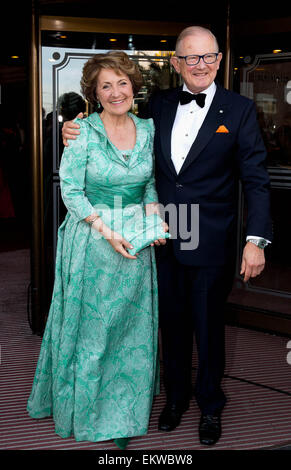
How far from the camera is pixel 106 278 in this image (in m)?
2.50

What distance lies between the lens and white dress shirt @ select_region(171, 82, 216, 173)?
2422 millimetres

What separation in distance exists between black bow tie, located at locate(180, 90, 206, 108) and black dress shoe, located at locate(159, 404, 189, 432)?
1.43 m

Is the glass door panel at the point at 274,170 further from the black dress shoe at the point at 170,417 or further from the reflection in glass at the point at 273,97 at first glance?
the black dress shoe at the point at 170,417

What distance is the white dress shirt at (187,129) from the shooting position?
2.42 meters

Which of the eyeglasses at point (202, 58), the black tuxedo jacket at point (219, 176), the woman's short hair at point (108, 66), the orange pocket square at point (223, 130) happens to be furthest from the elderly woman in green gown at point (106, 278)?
the orange pocket square at point (223, 130)

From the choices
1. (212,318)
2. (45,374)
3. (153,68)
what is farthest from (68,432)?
(153,68)

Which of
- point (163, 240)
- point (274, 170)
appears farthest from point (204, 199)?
point (274, 170)

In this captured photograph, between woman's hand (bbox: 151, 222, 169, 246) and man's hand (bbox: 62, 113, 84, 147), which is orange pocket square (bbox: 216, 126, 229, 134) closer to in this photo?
woman's hand (bbox: 151, 222, 169, 246)

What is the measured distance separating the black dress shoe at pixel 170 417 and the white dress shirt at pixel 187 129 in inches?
45.2

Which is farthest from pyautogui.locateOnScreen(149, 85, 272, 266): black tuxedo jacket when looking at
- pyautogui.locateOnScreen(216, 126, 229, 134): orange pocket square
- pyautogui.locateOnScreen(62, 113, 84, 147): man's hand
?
pyautogui.locateOnScreen(62, 113, 84, 147): man's hand

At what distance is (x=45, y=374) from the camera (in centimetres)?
271

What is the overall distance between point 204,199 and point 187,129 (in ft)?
1.04

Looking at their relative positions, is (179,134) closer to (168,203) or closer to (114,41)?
(168,203)

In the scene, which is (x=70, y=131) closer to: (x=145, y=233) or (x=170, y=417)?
(x=145, y=233)
